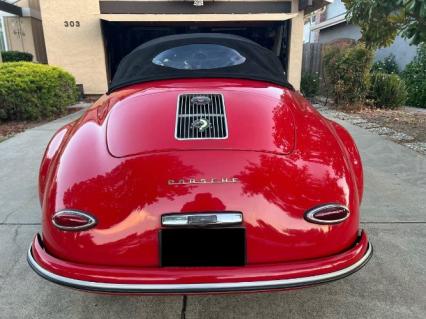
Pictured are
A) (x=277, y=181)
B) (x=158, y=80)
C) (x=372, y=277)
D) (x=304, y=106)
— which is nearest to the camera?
(x=277, y=181)

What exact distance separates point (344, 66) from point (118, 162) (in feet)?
27.3

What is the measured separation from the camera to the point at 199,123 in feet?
7.30

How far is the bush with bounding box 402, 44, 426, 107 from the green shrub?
2.70m

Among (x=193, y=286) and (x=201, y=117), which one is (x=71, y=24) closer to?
(x=201, y=117)

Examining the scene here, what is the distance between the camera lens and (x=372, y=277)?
255 cm

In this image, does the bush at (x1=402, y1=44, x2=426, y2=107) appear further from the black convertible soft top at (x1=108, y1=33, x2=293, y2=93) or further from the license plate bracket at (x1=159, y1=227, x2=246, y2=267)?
the license plate bracket at (x1=159, y1=227, x2=246, y2=267)

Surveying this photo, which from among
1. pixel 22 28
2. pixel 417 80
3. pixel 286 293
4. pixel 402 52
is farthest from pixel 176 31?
pixel 286 293

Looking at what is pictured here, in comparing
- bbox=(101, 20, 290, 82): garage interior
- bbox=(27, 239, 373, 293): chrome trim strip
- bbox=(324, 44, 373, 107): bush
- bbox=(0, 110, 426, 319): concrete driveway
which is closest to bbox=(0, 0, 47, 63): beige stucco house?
bbox=(101, 20, 290, 82): garage interior

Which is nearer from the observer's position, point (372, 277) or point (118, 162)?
point (118, 162)

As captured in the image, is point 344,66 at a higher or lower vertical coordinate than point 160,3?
lower

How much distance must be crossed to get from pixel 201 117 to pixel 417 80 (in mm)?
10892

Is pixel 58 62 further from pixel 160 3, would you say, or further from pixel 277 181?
pixel 277 181

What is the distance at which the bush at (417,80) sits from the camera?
10711 millimetres

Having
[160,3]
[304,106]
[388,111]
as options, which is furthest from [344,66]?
[304,106]
